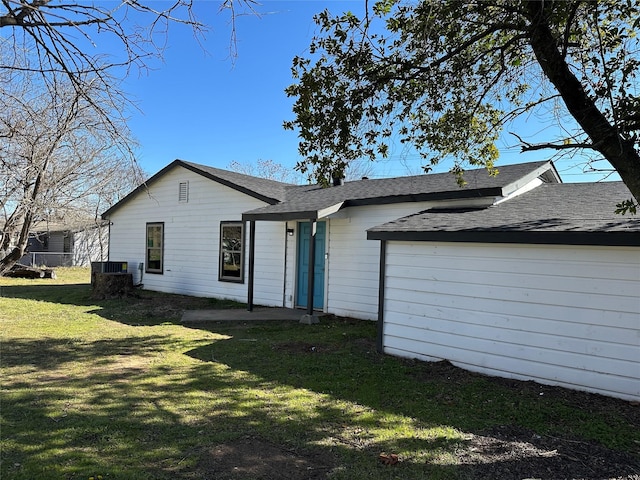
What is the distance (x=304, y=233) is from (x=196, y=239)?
4044 mm

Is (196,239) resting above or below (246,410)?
above

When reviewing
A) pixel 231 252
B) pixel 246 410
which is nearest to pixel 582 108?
pixel 246 410

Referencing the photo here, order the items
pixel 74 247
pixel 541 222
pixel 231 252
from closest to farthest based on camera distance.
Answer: pixel 541 222
pixel 231 252
pixel 74 247

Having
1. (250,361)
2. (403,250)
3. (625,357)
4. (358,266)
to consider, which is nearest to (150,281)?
(358,266)

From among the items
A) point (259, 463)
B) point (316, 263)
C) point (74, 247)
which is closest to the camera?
point (259, 463)

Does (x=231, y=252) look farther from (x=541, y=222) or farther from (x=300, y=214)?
(x=541, y=222)

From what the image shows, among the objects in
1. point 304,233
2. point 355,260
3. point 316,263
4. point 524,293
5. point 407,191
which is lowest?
point 524,293

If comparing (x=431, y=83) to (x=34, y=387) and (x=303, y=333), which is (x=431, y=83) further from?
(x=34, y=387)

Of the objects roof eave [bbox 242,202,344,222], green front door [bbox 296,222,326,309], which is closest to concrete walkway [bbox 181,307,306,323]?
green front door [bbox 296,222,326,309]

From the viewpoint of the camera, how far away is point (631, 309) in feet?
14.3

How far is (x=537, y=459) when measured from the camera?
125 inches

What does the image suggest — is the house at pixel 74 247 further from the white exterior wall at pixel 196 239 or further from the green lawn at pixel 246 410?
the green lawn at pixel 246 410

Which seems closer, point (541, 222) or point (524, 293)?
point (524, 293)

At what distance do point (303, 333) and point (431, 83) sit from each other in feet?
15.2
